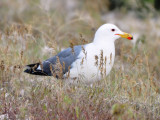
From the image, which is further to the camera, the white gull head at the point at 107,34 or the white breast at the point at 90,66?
the white gull head at the point at 107,34

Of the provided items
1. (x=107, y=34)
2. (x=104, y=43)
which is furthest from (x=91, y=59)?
(x=107, y=34)

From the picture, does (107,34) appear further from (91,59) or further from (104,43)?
(91,59)

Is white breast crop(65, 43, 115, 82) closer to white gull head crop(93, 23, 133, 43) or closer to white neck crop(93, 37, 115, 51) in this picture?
white neck crop(93, 37, 115, 51)

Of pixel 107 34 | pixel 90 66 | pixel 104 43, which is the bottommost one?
pixel 90 66

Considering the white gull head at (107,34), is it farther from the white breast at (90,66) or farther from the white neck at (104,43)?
the white breast at (90,66)

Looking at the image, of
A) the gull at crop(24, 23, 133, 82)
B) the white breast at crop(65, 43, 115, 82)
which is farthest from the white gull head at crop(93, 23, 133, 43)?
the white breast at crop(65, 43, 115, 82)

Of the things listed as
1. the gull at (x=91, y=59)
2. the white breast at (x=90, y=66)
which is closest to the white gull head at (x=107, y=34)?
the gull at (x=91, y=59)

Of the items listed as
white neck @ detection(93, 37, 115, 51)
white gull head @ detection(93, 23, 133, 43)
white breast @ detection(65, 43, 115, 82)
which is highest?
white gull head @ detection(93, 23, 133, 43)

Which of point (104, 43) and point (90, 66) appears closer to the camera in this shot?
point (90, 66)

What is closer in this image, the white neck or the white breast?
the white breast

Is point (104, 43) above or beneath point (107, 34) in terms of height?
beneath

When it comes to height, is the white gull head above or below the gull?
above

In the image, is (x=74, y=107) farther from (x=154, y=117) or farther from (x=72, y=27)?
(x=72, y=27)

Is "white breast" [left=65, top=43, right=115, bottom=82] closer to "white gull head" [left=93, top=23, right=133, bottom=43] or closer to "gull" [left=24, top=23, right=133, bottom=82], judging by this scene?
"gull" [left=24, top=23, right=133, bottom=82]
